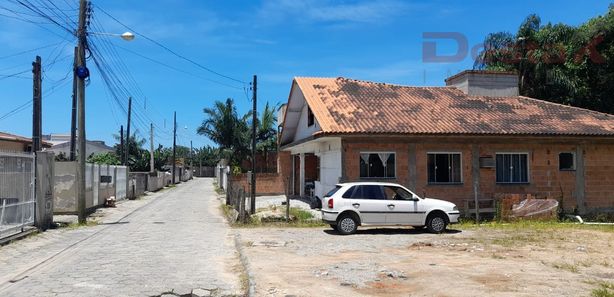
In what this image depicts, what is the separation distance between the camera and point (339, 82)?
24062 millimetres

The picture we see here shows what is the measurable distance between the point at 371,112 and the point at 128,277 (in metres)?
13.0

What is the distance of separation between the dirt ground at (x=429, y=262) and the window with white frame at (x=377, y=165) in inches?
126

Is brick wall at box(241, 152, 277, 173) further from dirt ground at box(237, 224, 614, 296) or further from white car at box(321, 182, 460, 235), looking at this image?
white car at box(321, 182, 460, 235)

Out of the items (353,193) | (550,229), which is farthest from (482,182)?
(353,193)

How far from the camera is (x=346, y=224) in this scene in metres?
15.2

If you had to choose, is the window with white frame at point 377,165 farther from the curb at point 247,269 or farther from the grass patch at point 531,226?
the curb at point 247,269

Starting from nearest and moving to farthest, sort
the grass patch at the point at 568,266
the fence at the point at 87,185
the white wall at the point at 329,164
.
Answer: the grass patch at the point at 568,266 → the white wall at the point at 329,164 → the fence at the point at 87,185

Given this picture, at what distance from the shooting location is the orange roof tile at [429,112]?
63.0ft

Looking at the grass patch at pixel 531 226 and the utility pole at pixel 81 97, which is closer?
the grass patch at pixel 531 226

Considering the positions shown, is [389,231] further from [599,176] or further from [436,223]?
[599,176]

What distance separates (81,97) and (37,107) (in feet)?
11.0

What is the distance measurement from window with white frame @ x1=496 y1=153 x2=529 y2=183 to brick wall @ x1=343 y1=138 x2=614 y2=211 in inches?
7.5

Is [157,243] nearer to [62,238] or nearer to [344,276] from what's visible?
[62,238]

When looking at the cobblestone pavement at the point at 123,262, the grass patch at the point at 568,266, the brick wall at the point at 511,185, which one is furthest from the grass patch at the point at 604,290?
the brick wall at the point at 511,185
